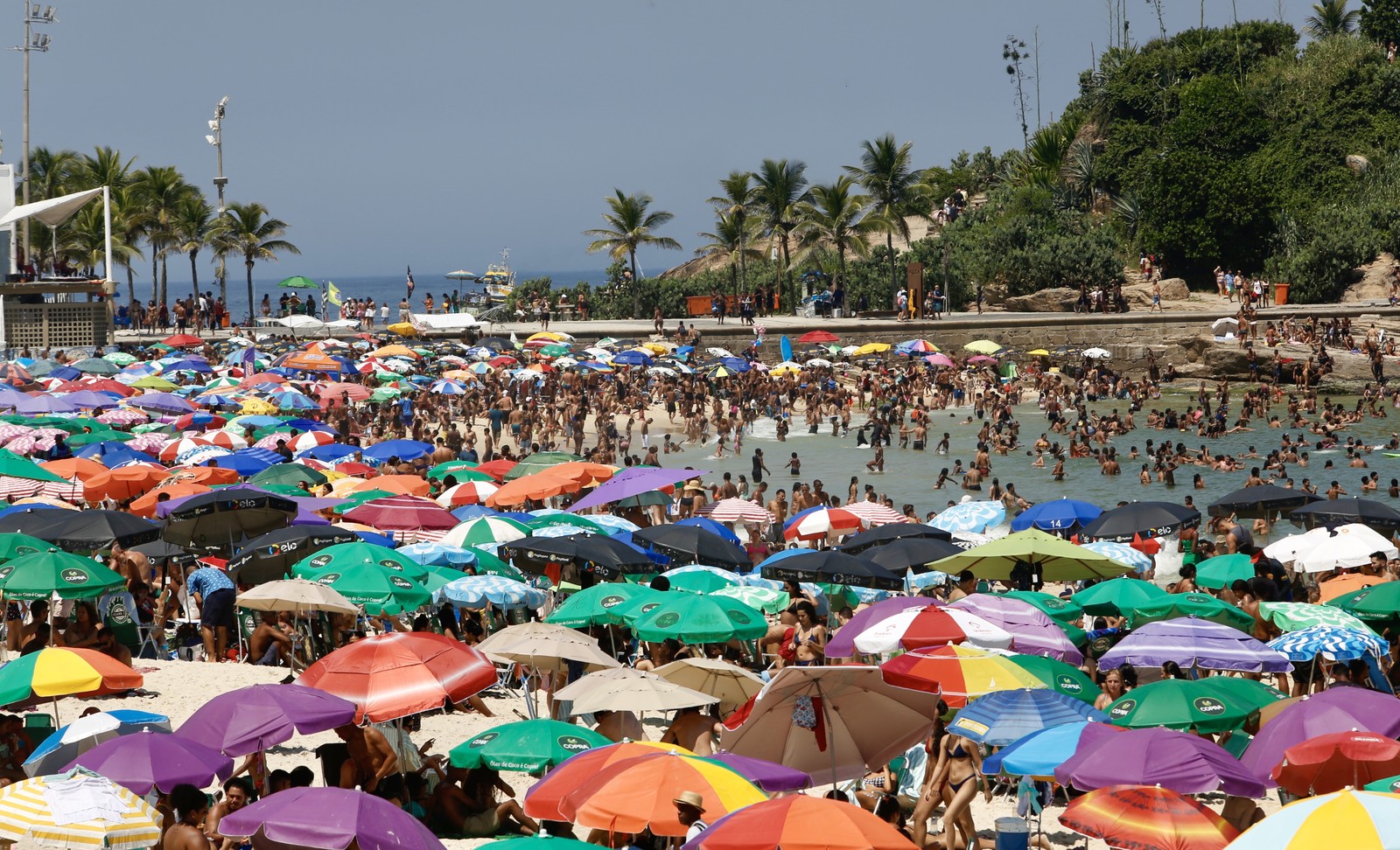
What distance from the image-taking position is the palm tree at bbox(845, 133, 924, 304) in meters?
50.2

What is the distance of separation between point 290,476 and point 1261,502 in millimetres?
12586

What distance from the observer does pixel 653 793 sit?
650 centimetres

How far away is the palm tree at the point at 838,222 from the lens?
50312 mm

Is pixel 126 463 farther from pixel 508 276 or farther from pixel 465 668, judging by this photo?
pixel 508 276

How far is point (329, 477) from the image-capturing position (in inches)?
745

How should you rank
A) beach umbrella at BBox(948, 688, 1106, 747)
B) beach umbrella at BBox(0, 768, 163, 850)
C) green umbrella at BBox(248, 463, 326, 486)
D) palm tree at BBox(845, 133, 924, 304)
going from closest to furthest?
beach umbrella at BBox(0, 768, 163, 850) < beach umbrella at BBox(948, 688, 1106, 747) < green umbrella at BBox(248, 463, 326, 486) < palm tree at BBox(845, 133, 924, 304)

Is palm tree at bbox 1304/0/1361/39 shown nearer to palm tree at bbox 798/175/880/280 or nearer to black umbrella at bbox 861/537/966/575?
palm tree at bbox 798/175/880/280

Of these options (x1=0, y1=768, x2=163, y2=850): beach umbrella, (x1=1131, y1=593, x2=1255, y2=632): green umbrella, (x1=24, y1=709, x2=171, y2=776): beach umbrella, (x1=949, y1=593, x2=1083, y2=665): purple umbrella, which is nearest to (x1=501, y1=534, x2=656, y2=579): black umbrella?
(x1=949, y1=593, x2=1083, y2=665): purple umbrella

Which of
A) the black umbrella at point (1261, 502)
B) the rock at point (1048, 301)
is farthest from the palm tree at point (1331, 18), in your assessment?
the black umbrella at point (1261, 502)

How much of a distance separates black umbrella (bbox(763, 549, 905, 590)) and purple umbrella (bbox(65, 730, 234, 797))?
6977 millimetres

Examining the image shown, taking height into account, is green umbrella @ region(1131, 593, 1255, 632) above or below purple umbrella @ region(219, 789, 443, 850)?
below

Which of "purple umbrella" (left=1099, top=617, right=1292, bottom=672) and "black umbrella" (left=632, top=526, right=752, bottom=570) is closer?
"purple umbrella" (left=1099, top=617, right=1292, bottom=672)

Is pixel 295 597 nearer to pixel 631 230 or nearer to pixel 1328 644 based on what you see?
pixel 1328 644

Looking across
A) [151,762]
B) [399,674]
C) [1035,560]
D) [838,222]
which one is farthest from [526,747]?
[838,222]
